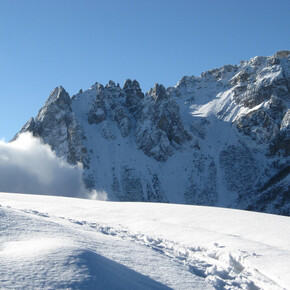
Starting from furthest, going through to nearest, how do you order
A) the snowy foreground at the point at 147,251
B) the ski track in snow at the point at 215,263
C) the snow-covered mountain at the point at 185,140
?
the snow-covered mountain at the point at 185,140 < the ski track in snow at the point at 215,263 < the snowy foreground at the point at 147,251

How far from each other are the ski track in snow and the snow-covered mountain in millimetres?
81530

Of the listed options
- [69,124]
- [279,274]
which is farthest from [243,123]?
[279,274]

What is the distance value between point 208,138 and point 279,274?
115 metres

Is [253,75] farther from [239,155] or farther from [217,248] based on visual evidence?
[217,248]

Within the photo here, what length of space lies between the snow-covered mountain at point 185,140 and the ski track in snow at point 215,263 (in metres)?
81.5

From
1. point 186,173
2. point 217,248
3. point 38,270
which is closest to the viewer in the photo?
point 38,270

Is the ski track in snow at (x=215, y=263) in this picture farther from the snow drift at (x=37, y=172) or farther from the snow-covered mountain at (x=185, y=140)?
the snow drift at (x=37, y=172)

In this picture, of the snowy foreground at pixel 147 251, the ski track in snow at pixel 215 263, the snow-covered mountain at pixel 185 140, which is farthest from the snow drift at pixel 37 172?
the ski track in snow at pixel 215 263

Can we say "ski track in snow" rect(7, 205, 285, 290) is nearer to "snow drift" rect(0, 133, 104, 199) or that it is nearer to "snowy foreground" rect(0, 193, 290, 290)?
"snowy foreground" rect(0, 193, 290, 290)

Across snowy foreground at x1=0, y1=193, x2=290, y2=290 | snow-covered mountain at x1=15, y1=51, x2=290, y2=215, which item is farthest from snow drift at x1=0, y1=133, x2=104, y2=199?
snowy foreground at x1=0, y1=193, x2=290, y2=290

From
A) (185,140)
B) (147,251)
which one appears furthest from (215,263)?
(185,140)

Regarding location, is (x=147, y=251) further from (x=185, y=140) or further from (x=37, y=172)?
(x=185, y=140)

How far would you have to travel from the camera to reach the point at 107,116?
125 meters

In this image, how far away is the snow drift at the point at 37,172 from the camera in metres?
101
